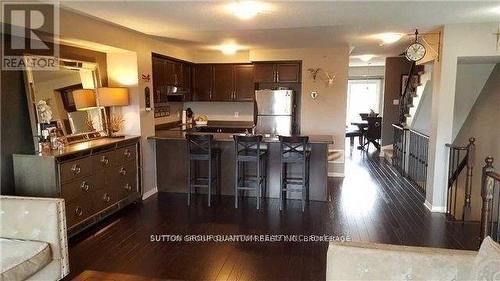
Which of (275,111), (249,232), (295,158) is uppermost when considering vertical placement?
(275,111)

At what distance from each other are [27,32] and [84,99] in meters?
1.16

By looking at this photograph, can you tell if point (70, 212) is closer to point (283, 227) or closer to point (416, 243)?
point (283, 227)

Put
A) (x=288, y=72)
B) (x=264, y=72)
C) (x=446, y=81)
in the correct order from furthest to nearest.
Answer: (x=264, y=72) → (x=288, y=72) → (x=446, y=81)

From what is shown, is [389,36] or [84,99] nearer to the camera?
[84,99]

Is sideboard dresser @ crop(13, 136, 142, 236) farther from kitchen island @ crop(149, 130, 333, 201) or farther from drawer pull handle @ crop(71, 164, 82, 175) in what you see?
kitchen island @ crop(149, 130, 333, 201)

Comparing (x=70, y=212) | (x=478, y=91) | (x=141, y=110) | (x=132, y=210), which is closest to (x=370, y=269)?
(x=70, y=212)

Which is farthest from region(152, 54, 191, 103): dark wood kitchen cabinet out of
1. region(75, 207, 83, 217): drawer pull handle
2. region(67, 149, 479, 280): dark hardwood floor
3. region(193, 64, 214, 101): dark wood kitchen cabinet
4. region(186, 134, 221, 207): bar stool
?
region(75, 207, 83, 217): drawer pull handle

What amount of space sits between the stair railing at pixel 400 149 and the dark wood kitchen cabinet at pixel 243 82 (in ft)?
10.4

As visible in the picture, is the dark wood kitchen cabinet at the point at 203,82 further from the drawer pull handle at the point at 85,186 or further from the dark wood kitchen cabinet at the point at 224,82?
the drawer pull handle at the point at 85,186

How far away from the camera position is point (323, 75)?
6602 mm

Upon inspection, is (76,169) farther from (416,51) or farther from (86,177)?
(416,51)

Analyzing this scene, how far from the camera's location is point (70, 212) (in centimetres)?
354

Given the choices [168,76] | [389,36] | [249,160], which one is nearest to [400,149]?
[389,36]

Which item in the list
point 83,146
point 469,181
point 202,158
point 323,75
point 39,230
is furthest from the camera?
point 323,75
